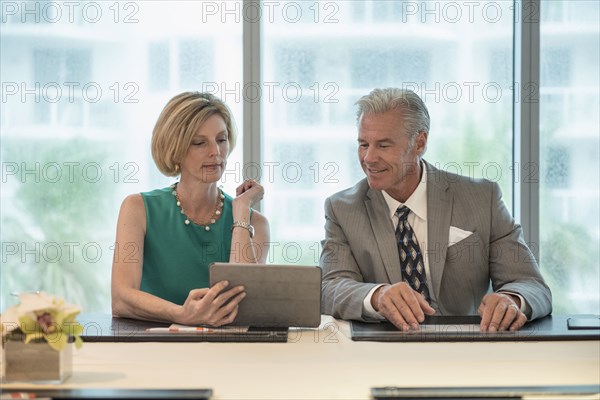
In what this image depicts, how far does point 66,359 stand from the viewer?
5.98 feet

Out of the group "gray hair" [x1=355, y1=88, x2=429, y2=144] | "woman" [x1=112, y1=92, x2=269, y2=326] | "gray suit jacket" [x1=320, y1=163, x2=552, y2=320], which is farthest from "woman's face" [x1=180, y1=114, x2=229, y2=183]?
"gray hair" [x1=355, y1=88, x2=429, y2=144]

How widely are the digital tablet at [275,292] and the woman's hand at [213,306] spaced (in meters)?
0.02

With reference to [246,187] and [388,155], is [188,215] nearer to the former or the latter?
[246,187]

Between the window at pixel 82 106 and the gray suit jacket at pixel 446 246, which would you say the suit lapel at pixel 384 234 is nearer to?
the gray suit jacket at pixel 446 246

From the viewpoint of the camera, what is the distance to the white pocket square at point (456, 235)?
2.90 meters

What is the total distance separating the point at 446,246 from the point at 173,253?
96 centimetres

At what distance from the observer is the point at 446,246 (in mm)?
2895

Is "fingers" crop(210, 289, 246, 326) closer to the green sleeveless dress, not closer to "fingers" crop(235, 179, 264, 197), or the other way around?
the green sleeveless dress

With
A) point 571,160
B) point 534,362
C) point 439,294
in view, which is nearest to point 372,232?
point 439,294

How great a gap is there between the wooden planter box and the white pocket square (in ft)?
4.97

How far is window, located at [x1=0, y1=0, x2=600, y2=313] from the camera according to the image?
4234 millimetres

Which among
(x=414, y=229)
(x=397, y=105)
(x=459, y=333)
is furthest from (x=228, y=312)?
(x=397, y=105)

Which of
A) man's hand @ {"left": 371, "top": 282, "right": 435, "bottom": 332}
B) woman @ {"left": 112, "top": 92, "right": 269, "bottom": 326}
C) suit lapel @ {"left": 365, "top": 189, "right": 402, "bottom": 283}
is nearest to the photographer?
man's hand @ {"left": 371, "top": 282, "right": 435, "bottom": 332}

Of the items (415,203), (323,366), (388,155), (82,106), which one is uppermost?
(82,106)
